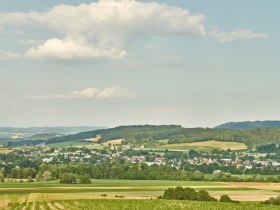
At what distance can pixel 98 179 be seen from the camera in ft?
505

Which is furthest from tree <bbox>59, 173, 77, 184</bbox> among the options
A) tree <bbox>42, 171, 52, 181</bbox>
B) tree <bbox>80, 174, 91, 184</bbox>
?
tree <bbox>42, 171, 52, 181</bbox>

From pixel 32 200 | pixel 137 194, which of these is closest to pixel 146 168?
pixel 137 194

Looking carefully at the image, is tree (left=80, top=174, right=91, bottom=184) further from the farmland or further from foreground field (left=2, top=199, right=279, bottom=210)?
foreground field (left=2, top=199, right=279, bottom=210)

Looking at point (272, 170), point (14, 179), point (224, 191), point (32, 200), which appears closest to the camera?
point (32, 200)

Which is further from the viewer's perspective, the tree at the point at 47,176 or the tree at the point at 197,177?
the tree at the point at 197,177

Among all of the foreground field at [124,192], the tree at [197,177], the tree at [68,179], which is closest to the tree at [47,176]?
the tree at [68,179]

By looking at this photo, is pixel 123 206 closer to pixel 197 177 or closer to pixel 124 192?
pixel 124 192

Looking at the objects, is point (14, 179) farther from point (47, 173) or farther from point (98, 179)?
point (98, 179)

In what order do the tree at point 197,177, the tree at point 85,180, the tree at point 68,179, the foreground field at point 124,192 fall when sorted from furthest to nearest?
the tree at point 197,177, the tree at point 68,179, the tree at point 85,180, the foreground field at point 124,192

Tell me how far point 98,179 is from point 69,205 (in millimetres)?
75951

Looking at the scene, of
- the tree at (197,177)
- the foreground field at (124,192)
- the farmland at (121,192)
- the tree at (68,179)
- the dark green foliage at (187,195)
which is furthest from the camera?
the tree at (197,177)

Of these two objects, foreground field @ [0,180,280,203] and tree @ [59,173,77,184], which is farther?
tree @ [59,173,77,184]

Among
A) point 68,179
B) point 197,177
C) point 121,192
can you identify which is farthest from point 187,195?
point 197,177

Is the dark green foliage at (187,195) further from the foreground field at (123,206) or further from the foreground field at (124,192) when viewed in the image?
the foreground field at (123,206)
